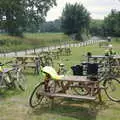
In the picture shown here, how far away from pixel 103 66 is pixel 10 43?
1171 inches

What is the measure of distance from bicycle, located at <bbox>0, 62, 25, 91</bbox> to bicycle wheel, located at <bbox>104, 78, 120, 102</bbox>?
8.84ft

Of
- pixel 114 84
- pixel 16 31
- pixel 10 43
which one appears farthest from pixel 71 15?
pixel 114 84

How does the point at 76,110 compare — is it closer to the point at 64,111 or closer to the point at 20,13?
the point at 64,111

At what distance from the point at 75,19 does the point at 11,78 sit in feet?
173

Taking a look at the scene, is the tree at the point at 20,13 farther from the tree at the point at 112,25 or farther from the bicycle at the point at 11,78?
the bicycle at the point at 11,78

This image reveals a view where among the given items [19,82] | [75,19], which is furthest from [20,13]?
[19,82]

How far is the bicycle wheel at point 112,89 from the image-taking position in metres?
8.25

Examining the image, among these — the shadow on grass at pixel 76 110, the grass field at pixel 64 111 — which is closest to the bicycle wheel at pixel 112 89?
the grass field at pixel 64 111

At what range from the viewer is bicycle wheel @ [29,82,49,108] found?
780 centimetres

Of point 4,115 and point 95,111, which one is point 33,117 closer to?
point 4,115

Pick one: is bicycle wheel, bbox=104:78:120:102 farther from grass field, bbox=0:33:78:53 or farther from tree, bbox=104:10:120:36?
tree, bbox=104:10:120:36

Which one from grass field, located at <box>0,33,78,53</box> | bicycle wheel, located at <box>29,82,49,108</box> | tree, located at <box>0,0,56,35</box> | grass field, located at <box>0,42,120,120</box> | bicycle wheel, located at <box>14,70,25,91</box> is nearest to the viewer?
grass field, located at <box>0,42,120,120</box>

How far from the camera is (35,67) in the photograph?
547 inches

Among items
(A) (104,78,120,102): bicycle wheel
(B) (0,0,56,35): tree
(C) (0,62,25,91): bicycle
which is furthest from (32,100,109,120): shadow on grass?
(B) (0,0,56,35): tree
